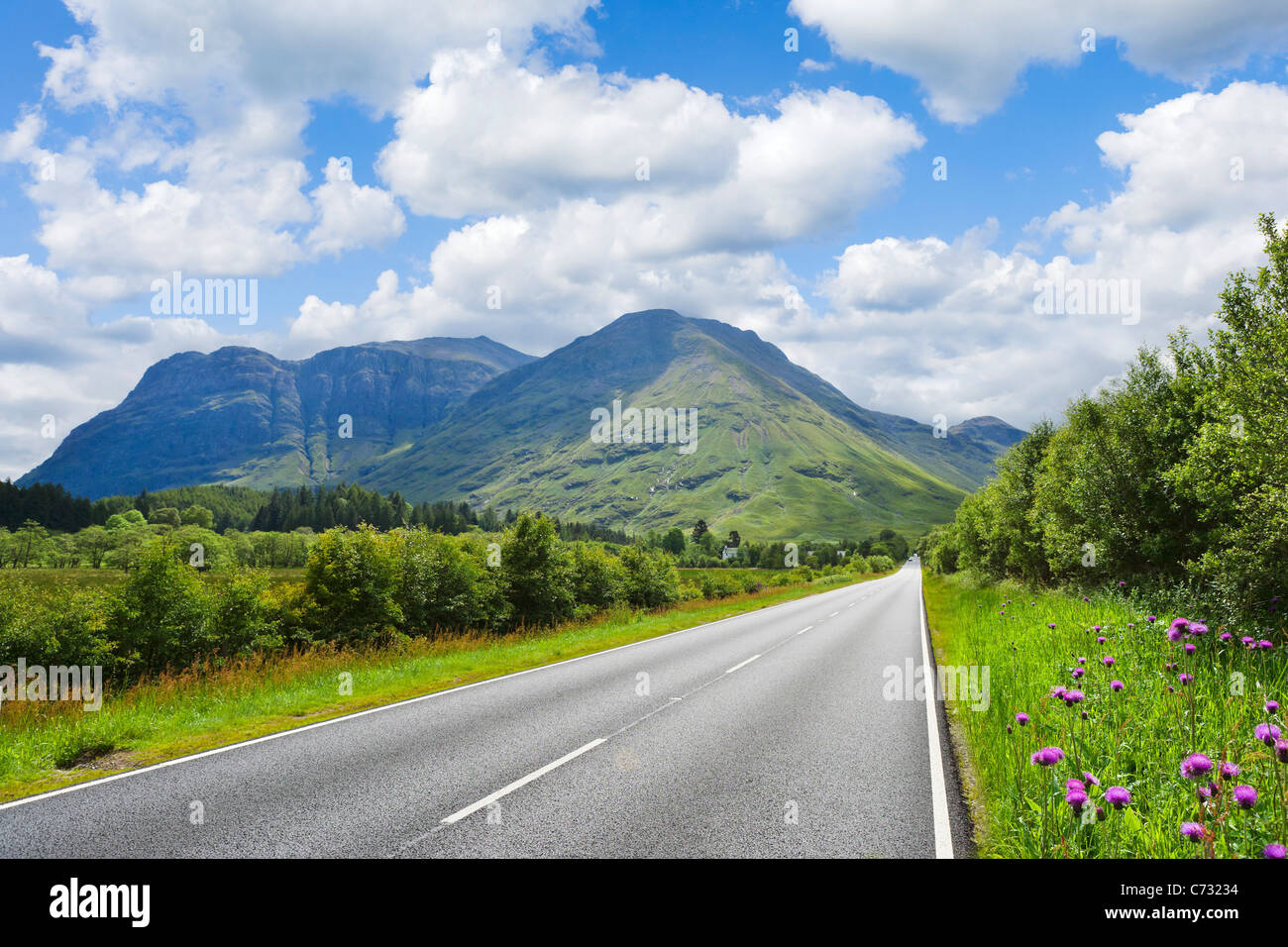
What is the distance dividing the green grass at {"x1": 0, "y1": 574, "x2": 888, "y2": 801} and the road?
826 millimetres

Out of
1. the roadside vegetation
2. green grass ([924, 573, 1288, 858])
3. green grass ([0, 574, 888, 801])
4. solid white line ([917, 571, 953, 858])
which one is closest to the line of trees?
the roadside vegetation

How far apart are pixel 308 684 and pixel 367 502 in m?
171

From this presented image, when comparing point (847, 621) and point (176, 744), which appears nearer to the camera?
point (176, 744)

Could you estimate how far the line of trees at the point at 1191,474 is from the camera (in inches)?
399

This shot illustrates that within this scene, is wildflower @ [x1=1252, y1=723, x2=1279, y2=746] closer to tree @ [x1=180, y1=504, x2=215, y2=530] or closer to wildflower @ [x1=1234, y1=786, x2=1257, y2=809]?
wildflower @ [x1=1234, y1=786, x2=1257, y2=809]

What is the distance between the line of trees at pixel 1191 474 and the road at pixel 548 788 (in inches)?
242

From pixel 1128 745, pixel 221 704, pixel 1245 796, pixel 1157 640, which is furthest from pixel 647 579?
pixel 1245 796

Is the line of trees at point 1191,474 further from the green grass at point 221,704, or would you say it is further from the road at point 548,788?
the green grass at point 221,704

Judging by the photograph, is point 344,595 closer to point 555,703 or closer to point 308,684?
point 308,684

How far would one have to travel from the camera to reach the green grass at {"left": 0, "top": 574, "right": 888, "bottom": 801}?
818 centimetres

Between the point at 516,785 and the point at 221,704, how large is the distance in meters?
7.67
